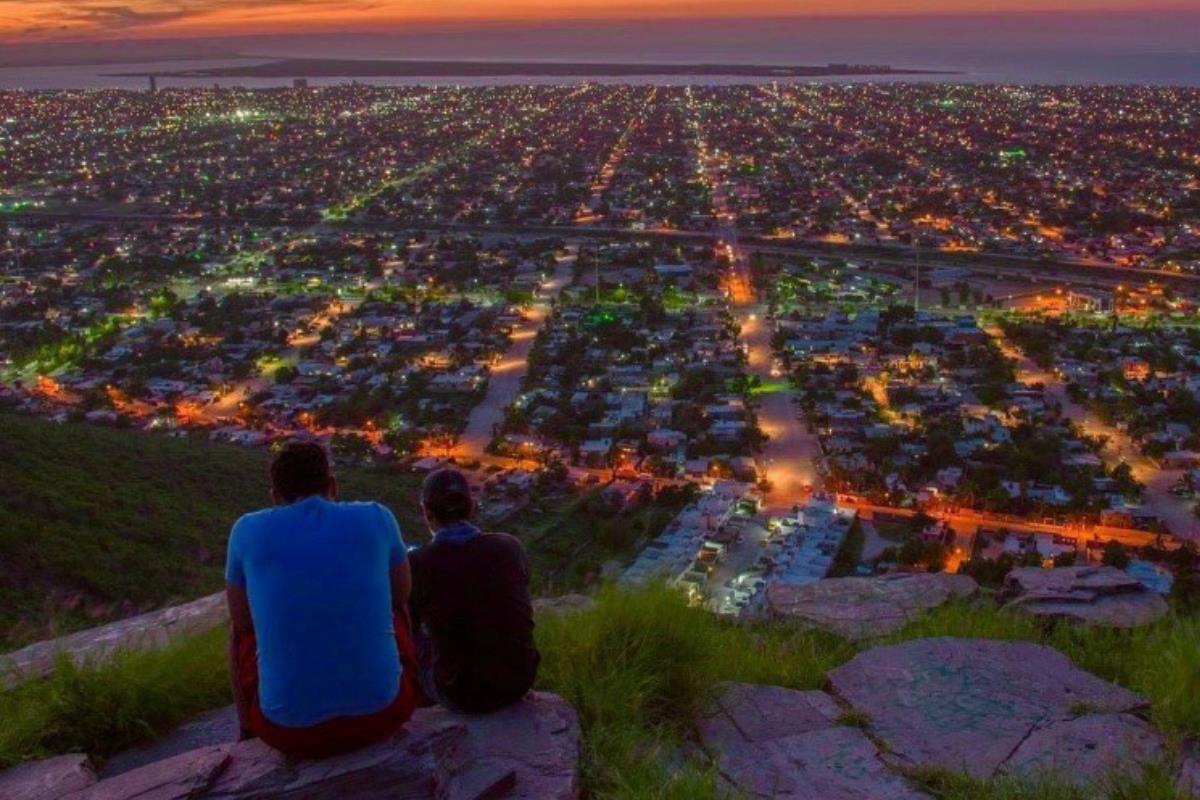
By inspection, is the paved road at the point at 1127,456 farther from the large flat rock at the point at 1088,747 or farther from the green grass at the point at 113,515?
the large flat rock at the point at 1088,747

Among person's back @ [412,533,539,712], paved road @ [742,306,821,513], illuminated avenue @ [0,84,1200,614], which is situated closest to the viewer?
person's back @ [412,533,539,712]

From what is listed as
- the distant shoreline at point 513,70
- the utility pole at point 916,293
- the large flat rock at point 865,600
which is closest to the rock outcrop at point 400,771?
the large flat rock at point 865,600

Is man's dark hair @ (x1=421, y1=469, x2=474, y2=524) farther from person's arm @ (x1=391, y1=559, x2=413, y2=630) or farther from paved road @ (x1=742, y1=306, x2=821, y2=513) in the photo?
paved road @ (x1=742, y1=306, x2=821, y2=513)

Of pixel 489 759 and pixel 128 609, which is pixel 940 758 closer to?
pixel 489 759

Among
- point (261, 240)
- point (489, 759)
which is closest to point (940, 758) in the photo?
point (489, 759)

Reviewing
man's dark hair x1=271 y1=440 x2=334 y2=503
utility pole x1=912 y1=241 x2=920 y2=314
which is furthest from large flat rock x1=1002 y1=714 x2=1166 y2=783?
utility pole x1=912 y1=241 x2=920 y2=314

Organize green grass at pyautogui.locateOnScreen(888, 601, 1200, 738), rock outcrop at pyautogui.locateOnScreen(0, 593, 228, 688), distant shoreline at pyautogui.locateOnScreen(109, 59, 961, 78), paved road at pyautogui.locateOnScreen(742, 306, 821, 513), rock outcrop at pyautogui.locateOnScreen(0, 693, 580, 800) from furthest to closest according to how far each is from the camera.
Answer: distant shoreline at pyautogui.locateOnScreen(109, 59, 961, 78)
paved road at pyautogui.locateOnScreen(742, 306, 821, 513)
rock outcrop at pyautogui.locateOnScreen(0, 593, 228, 688)
green grass at pyautogui.locateOnScreen(888, 601, 1200, 738)
rock outcrop at pyautogui.locateOnScreen(0, 693, 580, 800)
